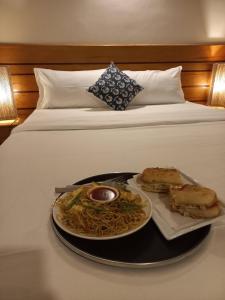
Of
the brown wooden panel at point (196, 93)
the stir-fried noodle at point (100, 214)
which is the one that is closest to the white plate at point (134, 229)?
the stir-fried noodle at point (100, 214)

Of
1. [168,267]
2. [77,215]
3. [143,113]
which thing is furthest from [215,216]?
[143,113]

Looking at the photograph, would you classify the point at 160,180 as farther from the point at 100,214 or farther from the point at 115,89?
the point at 115,89

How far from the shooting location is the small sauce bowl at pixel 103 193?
739 mm

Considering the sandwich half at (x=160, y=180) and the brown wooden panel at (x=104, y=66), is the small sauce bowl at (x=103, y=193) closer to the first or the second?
the sandwich half at (x=160, y=180)

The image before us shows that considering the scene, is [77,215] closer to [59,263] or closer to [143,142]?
[59,263]

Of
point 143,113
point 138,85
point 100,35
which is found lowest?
point 143,113

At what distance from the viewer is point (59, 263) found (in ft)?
1.95

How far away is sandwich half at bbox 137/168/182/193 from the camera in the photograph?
80 centimetres

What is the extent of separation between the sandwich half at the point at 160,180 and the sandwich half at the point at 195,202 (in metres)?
0.07

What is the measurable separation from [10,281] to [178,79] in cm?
246

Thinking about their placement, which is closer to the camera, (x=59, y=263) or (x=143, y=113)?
(x=59, y=263)

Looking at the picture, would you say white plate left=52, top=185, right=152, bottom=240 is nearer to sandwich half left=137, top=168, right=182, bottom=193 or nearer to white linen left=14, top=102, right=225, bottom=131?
sandwich half left=137, top=168, right=182, bottom=193

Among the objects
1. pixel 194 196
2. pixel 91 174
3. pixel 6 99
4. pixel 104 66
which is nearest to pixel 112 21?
pixel 104 66

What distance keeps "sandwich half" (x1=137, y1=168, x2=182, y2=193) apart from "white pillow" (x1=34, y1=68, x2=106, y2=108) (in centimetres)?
163
